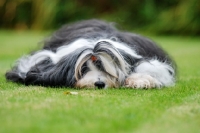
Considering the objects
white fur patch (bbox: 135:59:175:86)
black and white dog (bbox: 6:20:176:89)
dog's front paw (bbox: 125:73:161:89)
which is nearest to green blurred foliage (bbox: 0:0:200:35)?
black and white dog (bbox: 6:20:176:89)

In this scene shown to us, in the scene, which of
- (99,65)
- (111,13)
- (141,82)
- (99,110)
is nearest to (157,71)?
(141,82)

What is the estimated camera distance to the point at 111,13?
17938 millimetres

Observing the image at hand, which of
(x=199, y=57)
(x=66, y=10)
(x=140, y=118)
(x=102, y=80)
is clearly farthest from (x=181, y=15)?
(x=140, y=118)

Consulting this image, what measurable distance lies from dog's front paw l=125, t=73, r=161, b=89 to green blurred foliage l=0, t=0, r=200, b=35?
10.4 meters

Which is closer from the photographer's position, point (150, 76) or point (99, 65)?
point (99, 65)

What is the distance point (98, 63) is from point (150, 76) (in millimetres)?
612

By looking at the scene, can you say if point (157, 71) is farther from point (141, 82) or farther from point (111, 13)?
point (111, 13)

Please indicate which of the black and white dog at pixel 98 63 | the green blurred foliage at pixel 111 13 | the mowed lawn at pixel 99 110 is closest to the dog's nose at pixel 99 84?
the black and white dog at pixel 98 63

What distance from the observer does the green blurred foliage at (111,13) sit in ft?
52.6

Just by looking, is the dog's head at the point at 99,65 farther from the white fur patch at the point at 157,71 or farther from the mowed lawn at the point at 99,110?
the white fur patch at the point at 157,71

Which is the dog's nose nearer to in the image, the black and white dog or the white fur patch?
the black and white dog

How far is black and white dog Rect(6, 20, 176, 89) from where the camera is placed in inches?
212

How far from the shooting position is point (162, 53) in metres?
6.43

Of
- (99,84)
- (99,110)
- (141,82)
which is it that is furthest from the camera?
(141,82)
